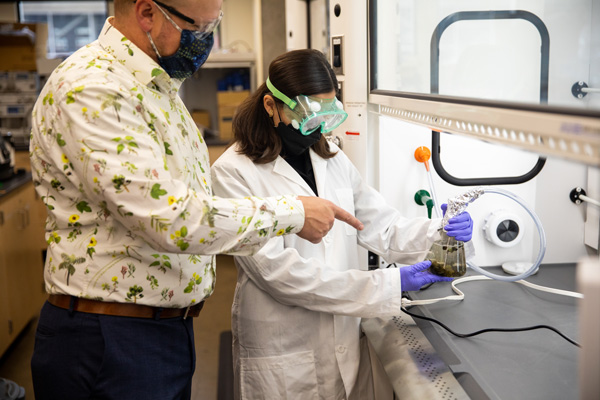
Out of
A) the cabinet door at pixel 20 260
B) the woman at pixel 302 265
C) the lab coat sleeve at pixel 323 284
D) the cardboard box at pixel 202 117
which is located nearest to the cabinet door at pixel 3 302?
the cabinet door at pixel 20 260

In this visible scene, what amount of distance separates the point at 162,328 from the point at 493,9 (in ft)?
3.79

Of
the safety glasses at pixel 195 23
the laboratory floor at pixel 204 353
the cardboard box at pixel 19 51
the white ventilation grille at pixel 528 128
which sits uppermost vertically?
the cardboard box at pixel 19 51

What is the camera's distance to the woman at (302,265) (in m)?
1.55

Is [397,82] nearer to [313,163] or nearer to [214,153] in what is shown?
[313,163]

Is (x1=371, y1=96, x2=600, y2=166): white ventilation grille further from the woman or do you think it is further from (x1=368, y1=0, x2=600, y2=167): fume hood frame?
the woman

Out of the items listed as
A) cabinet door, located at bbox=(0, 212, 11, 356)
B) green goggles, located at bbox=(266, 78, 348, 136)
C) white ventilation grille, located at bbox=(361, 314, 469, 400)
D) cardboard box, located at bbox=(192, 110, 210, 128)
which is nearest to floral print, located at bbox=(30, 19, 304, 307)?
green goggles, located at bbox=(266, 78, 348, 136)

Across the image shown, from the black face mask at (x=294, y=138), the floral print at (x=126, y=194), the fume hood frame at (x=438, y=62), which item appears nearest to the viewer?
the floral print at (x=126, y=194)

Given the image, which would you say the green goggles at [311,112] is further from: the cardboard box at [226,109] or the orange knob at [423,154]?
the cardboard box at [226,109]

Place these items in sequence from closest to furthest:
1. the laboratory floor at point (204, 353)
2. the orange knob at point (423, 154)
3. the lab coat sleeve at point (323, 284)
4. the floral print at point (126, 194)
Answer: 1. the floral print at point (126, 194)
2. the lab coat sleeve at point (323, 284)
3. the orange knob at point (423, 154)
4. the laboratory floor at point (204, 353)

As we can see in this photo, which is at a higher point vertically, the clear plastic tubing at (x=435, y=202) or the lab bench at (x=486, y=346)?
the clear plastic tubing at (x=435, y=202)

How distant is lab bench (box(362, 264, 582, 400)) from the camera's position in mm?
1200

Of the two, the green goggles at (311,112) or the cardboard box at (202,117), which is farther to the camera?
the cardboard box at (202,117)

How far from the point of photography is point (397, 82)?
1.78m

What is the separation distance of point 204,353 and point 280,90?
7.26 feet
